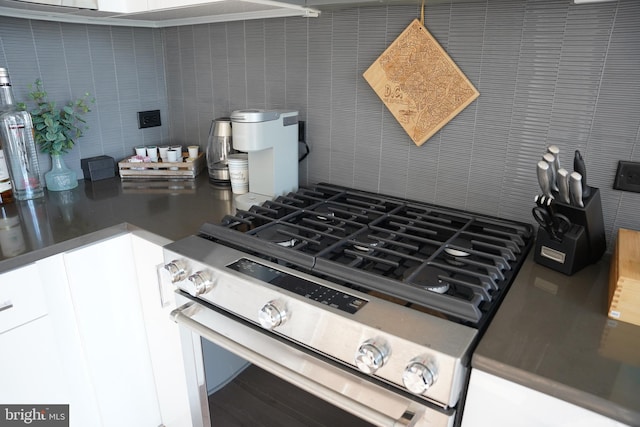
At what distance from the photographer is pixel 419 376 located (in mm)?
678

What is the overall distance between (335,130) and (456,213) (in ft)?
1.66

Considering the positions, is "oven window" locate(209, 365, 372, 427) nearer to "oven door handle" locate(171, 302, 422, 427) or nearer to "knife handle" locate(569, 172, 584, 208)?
"oven door handle" locate(171, 302, 422, 427)

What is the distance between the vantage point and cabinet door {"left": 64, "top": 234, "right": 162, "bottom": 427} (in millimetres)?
1215

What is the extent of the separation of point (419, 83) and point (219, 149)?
2.69ft

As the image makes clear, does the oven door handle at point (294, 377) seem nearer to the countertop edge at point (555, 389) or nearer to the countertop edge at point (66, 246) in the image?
the countertop edge at point (555, 389)

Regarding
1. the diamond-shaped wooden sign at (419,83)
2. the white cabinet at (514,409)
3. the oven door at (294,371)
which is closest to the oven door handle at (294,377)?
the oven door at (294,371)

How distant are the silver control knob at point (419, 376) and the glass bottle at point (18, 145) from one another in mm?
1450

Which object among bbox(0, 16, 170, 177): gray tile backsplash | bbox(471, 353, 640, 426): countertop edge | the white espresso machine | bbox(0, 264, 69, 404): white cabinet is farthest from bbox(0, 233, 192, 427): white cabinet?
bbox(471, 353, 640, 426): countertop edge

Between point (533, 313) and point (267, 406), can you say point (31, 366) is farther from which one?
point (533, 313)

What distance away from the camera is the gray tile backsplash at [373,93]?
999mm

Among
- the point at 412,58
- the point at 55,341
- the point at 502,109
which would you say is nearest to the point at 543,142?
the point at 502,109

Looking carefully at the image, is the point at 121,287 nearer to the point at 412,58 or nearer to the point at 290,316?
the point at 290,316

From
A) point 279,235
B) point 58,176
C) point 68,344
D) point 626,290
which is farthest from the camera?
point 58,176

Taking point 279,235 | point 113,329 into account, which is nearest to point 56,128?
point 113,329
